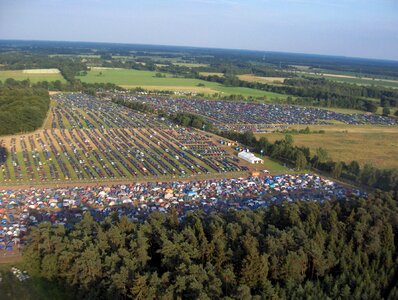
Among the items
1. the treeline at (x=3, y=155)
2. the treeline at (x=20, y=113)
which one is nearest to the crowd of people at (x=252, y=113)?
the treeline at (x=20, y=113)

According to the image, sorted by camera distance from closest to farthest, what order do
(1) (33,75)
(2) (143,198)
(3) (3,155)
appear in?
(2) (143,198), (3) (3,155), (1) (33,75)

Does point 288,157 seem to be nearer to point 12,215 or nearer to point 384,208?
point 384,208

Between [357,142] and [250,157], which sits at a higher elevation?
[357,142]

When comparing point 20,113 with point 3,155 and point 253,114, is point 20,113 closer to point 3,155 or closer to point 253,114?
point 3,155

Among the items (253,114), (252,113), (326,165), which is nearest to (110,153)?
(326,165)

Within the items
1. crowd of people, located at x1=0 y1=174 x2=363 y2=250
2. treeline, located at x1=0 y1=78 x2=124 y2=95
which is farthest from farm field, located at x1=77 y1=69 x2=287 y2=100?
crowd of people, located at x1=0 y1=174 x2=363 y2=250

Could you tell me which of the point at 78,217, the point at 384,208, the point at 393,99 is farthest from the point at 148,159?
the point at 393,99
